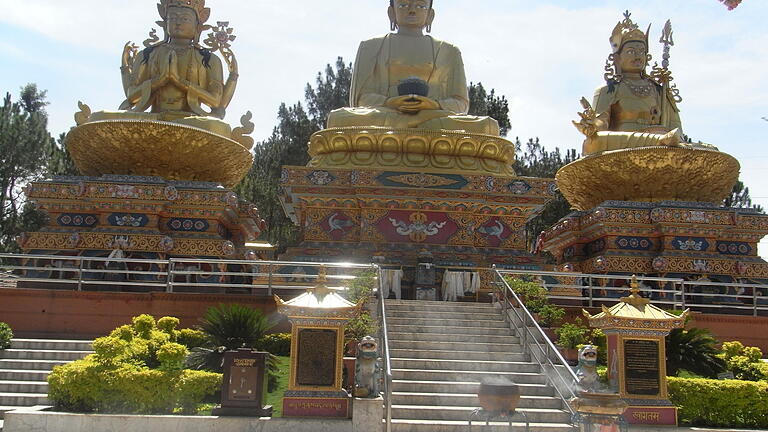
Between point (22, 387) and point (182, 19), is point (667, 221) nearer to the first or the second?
point (182, 19)

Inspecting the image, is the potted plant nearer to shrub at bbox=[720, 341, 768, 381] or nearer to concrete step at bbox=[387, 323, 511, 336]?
concrete step at bbox=[387, 323, 511, 336]

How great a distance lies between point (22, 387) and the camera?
10.8 m

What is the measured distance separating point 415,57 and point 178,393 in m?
13.7

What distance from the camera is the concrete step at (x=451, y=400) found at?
32.7 ft

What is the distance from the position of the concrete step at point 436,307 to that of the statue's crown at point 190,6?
11.1 meters

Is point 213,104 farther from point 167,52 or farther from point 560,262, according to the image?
point 560,262

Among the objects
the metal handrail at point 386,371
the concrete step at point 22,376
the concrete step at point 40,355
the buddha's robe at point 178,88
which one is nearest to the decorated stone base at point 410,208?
the buddha's robe at point 178,88

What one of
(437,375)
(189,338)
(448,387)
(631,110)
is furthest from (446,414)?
(631,110)

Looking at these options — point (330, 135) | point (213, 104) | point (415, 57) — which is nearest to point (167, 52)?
point (213, 104)

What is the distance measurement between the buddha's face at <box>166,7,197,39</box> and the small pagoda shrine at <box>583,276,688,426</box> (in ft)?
45.6

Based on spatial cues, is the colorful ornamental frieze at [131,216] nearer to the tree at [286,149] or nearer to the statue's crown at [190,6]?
the statue's crown at [190,6]

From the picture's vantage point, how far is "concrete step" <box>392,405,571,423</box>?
968 cm

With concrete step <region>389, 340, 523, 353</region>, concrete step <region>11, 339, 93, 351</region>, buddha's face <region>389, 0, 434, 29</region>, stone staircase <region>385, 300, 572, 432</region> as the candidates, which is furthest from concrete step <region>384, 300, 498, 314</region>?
buddha's face <region>389, 0, 434, 29</region>

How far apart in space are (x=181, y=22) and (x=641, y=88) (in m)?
12.1
